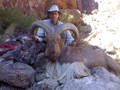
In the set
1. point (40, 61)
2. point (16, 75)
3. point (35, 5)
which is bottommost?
point (16, 75)

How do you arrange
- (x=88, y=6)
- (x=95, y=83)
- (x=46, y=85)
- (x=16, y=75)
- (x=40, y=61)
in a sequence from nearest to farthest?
(x=95, y=83)
(x=46, y=85)
(x=16, y=75)
(x=40, y=61)
(x=88, y=6)

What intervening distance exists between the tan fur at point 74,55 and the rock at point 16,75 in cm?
74

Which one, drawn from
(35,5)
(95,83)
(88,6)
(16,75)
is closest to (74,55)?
(95,83)

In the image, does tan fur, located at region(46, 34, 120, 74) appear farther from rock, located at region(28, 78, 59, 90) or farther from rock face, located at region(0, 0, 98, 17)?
rock face, located at region(0, 0, 98, 17)

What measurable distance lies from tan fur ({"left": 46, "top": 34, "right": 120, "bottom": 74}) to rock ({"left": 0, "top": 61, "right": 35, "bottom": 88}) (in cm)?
74

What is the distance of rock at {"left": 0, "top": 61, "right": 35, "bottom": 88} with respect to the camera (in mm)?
3902

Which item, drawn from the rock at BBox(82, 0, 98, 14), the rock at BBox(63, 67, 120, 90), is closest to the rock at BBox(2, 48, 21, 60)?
the rock at BBox(63, 67, 120, 90)

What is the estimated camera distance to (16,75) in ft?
12.8

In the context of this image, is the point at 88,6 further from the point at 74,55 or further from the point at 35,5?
the point at 74,55

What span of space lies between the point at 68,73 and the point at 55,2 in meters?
9.95

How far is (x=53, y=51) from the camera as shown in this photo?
393 centimetres

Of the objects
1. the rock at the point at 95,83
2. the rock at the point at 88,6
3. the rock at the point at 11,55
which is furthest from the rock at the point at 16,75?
the rock at the point at 88,6

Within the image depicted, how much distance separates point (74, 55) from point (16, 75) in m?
1.52

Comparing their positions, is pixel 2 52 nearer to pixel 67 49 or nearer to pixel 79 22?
pixel 67 49
